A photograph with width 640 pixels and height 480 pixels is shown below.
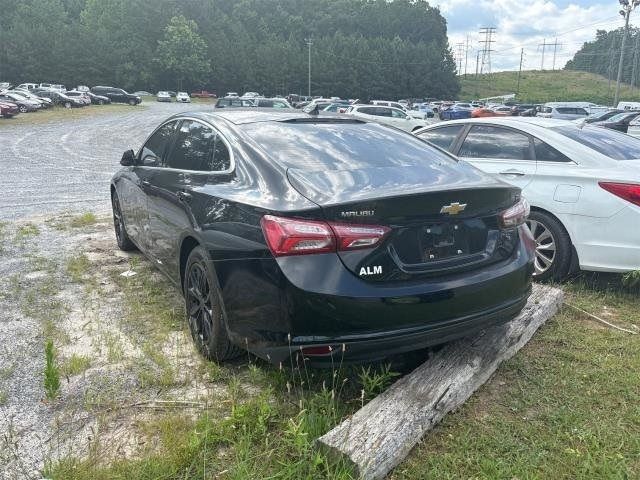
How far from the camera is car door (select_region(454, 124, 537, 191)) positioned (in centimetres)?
529

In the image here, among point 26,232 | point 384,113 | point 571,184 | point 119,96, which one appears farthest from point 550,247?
point 119,96

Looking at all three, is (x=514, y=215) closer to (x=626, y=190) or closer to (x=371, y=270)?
(x=371, y=270)

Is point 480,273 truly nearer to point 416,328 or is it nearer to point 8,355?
point 416,328

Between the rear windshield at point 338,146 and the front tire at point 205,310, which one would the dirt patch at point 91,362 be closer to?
the front tire at point 205,310

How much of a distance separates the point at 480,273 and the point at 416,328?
1.75ft

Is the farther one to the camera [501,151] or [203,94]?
[203,94]

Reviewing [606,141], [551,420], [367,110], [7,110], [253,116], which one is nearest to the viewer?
[551,420]

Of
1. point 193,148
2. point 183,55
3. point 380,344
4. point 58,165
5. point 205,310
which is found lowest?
point 58,165

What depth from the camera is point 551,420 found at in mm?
2900

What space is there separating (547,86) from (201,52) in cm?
7136

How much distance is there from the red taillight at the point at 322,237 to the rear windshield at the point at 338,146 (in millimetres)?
579

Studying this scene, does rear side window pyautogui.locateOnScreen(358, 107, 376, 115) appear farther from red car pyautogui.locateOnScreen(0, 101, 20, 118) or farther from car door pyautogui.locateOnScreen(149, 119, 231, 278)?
red car pyautogui.locateOnScreen(0, 101, 20, 118)

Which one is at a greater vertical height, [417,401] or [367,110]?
[367,110]

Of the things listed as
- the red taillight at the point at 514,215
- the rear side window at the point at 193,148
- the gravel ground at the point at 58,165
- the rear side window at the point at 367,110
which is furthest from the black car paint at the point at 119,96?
the red taillight at the point at 514,215
